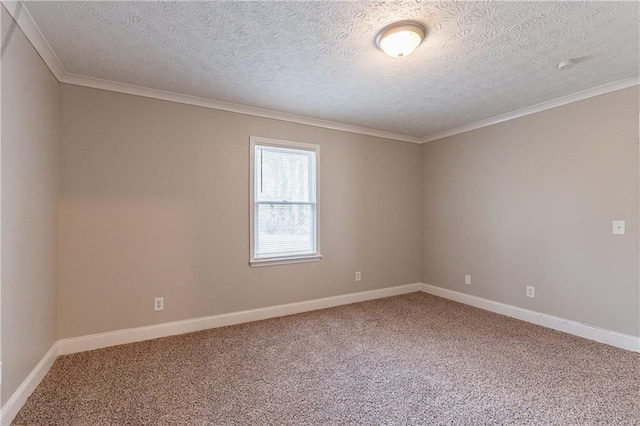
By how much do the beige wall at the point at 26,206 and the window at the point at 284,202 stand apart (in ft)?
5.71

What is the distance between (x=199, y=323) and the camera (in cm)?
321

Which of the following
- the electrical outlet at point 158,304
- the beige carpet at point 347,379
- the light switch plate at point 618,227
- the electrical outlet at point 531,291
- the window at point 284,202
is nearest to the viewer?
the beige carpet at point 347,379

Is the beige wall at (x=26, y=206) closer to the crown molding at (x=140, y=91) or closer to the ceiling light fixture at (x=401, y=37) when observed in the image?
the crown molding at (x=140, y=91)

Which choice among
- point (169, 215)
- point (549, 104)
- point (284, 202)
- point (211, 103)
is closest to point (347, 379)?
point (284, 202)

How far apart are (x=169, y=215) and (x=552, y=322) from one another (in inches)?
163

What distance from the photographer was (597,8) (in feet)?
5.90

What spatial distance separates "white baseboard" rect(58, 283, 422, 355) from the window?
1.85 feet

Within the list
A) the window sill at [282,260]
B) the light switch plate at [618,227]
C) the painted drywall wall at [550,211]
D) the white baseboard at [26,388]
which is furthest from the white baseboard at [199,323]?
the light switch plate at [618,227]

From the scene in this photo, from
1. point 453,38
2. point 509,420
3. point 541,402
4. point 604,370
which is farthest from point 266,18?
point 604,370

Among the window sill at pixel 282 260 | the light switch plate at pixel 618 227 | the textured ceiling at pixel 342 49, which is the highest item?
the textured ceiling at pixel 342 49

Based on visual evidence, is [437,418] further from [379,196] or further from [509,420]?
[379,196]

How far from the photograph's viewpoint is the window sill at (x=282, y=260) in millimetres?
3540

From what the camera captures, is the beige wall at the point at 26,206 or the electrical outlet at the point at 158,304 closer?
the beige wall at the point at 26,206

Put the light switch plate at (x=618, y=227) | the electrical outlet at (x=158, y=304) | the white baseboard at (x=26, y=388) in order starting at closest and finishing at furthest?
the white baseboard at (x=26, y=388), the light switch plate at (x=618, y=227), the electrical outlet at (x=158, y=304)
